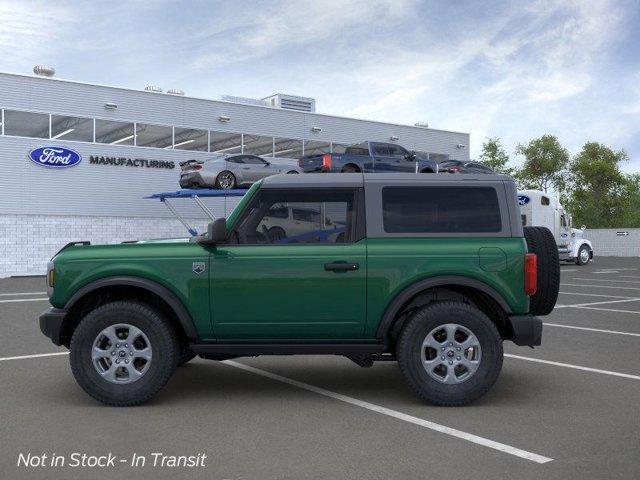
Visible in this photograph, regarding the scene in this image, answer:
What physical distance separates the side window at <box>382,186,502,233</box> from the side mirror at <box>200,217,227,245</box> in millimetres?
1363

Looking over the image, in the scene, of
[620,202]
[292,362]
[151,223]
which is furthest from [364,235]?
[620,202]

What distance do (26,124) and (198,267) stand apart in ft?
82.6

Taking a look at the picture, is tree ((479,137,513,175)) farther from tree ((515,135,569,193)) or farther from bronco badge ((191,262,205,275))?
bronco badge ((191,262,205,275))

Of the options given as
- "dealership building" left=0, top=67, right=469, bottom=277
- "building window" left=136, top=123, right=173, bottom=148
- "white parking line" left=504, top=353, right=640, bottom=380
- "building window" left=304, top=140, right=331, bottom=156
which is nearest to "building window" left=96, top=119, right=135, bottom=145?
"dealership building" left=0, top=67, right=469, bottom=277

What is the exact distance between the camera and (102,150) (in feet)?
98.7

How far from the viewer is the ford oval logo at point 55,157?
28.5 m

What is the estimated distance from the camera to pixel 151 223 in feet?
103

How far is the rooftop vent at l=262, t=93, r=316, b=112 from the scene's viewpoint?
38.8 meters

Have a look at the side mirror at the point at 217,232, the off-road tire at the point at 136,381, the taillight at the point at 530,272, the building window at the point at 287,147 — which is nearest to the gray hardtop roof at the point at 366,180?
the side mirror at the point at 217,232

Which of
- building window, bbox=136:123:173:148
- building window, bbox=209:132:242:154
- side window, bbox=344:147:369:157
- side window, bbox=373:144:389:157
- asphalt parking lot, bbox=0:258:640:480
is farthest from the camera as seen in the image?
building window, bbox=209:132:242:154

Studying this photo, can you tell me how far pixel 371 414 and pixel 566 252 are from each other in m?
29.8

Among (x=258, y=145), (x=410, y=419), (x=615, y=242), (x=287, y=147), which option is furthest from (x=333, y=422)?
(x=615, y=242)

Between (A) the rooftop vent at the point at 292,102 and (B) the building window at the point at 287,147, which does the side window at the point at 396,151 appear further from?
(A) the rooftop vent at the point at 292,102

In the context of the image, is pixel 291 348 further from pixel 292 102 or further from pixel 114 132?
pixel 292 102
